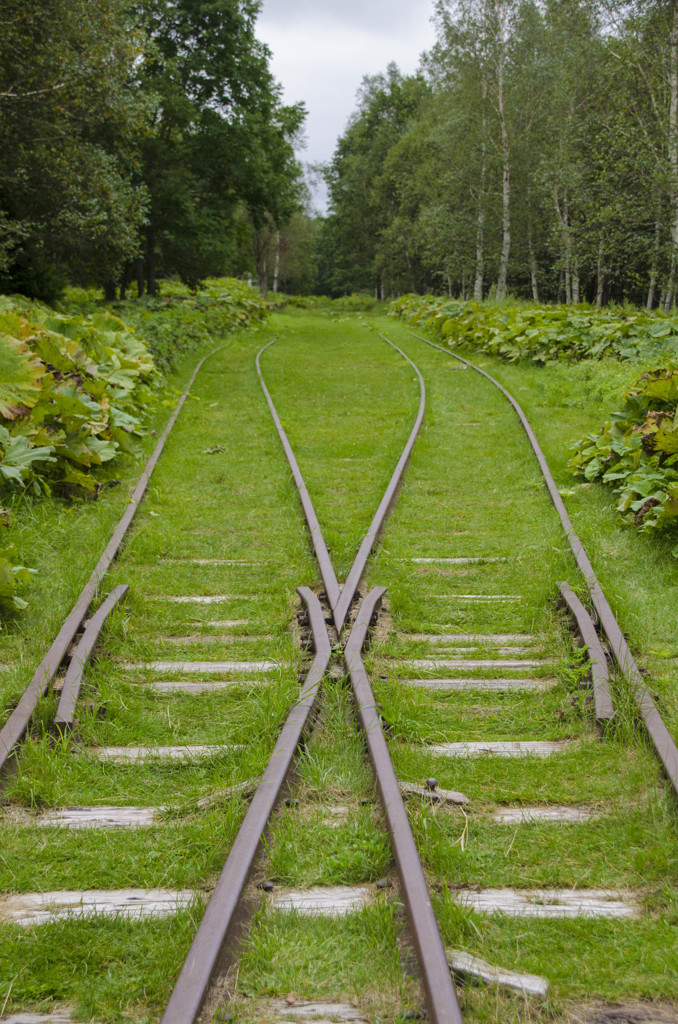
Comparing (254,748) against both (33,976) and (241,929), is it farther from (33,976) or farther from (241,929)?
(33,976)

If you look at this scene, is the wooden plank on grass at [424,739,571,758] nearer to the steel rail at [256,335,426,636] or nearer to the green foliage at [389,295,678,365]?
the steel rail at [256,335,426,636]

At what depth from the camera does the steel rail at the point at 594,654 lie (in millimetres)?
3359

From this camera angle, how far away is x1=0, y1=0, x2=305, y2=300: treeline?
43.9ft

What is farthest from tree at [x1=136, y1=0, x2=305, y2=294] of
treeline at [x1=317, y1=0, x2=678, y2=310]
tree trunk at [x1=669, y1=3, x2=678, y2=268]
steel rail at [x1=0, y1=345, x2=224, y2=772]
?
steel rail at [x1=0, y1=345, x2=224, y2=772]

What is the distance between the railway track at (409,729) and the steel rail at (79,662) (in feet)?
0.04

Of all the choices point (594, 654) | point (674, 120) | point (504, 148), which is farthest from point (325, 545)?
point (504, 148)

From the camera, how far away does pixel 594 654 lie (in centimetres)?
380

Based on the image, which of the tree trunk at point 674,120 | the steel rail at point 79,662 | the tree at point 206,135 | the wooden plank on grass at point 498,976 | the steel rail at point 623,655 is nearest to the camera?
the wooden plank on grass at point 498,976

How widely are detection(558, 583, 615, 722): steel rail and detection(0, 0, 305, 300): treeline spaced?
37.5 ft

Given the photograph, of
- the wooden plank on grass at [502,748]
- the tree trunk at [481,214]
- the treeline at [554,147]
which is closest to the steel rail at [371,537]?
the wooden plank on grass at [502,748]

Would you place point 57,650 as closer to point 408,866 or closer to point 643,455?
point 408,866

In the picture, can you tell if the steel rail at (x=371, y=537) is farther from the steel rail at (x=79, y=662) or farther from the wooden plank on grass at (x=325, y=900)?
the wooden plank on grass at (x=325, y=900)

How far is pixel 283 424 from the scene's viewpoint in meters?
9.95

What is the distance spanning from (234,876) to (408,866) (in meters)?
0.51
